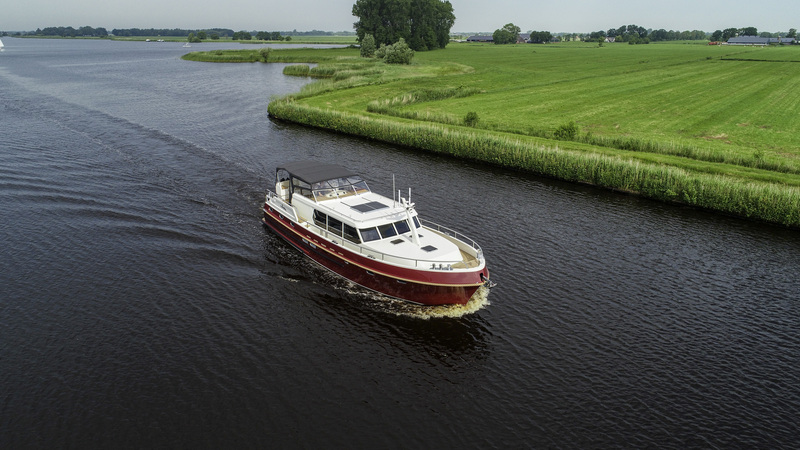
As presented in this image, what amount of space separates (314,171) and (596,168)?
26.8 m

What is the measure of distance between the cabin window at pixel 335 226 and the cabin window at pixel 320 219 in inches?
13.7

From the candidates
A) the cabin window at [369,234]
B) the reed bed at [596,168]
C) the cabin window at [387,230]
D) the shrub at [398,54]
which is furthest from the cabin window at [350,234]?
the shrub at [398,54]

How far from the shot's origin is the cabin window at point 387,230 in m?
27.9

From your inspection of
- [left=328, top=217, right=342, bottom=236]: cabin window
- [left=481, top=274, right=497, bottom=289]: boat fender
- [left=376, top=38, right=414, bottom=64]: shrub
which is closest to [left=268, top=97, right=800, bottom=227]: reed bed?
[left=481, top=274, right=497, bottom=289]: boat fender

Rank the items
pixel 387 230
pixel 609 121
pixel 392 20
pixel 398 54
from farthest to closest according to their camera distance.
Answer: pixel 392 20, pixel 398 54, pixel 609 121, pixel 387 230

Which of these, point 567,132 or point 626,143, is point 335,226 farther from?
point 626,143

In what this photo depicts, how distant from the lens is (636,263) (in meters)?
30.9

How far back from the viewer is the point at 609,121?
64125 millimetres

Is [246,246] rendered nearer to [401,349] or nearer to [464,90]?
[401,349]

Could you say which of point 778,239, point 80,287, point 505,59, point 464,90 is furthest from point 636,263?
point 505,59

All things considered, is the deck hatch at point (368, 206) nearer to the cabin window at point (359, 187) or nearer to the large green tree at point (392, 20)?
the cabin window at point (359, 187)

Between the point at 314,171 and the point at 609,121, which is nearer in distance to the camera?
the point at 314,171

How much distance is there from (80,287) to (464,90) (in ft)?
243

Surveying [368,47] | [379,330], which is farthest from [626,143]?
[368,47]
